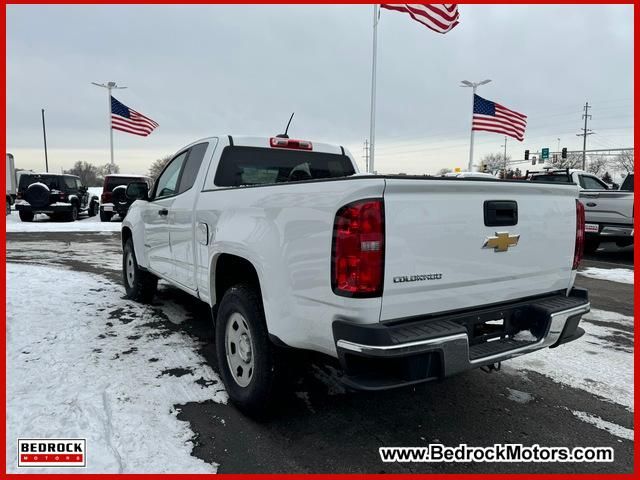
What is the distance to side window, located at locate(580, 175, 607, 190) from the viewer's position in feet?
40.7

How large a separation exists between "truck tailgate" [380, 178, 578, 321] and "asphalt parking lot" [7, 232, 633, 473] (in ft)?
2.84

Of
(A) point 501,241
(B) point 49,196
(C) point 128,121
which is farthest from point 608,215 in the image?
(C) point 128,121

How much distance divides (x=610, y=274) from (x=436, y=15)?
946 centimetres

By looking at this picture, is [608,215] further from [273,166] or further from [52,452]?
[52,452]

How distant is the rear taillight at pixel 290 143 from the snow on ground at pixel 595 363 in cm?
279

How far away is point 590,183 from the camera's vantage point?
41.9 ft

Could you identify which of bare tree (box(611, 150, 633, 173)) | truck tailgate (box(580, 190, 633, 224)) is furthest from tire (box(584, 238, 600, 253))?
bare tree (box(611, 150, 633, 173))

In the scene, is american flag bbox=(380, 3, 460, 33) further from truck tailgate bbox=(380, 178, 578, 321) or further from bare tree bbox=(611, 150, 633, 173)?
bare tree bbox=(611, 150, 633, 173)

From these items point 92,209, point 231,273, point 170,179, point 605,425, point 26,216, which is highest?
point 170,179

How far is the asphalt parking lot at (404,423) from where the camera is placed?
259cm

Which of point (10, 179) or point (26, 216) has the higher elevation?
point (10, 179)

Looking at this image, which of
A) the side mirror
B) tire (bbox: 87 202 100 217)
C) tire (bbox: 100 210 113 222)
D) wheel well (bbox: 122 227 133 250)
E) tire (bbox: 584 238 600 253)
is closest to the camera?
the side mirror

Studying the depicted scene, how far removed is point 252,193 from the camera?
9.83 feet

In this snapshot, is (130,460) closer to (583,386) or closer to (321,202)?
(321,202)
